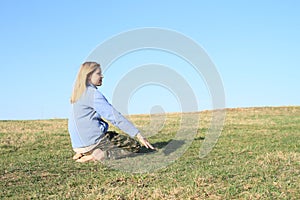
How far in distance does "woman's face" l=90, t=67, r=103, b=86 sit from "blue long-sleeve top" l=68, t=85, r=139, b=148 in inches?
3.6

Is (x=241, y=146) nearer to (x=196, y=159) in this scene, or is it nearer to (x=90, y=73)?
(x=196, y=159)

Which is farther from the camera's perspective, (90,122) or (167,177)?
(90,122)

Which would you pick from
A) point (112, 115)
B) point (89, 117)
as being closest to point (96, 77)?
point (89, 117)

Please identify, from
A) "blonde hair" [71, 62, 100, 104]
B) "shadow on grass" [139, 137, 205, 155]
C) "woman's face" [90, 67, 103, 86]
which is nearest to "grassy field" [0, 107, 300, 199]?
"shadow on grass" [139, 137, 205, 155]

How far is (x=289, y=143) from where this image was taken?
10.9 m

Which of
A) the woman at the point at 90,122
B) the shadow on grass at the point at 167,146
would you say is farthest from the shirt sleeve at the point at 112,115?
the shadow on grass at the point at 167,146

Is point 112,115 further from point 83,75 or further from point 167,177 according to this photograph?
point 167,177

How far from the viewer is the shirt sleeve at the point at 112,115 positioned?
780 centimetres

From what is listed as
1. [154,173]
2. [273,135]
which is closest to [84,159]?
[154,173]

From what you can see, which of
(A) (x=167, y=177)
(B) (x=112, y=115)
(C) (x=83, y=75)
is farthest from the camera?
(C) (x=83, y=75)

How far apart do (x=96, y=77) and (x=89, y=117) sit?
31.7 inches

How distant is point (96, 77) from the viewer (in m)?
8.30

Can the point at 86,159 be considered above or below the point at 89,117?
below

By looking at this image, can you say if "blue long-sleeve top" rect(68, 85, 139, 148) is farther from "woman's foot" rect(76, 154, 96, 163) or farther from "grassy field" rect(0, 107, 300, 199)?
"grassy field" rect(0, 107, 300, 199)
